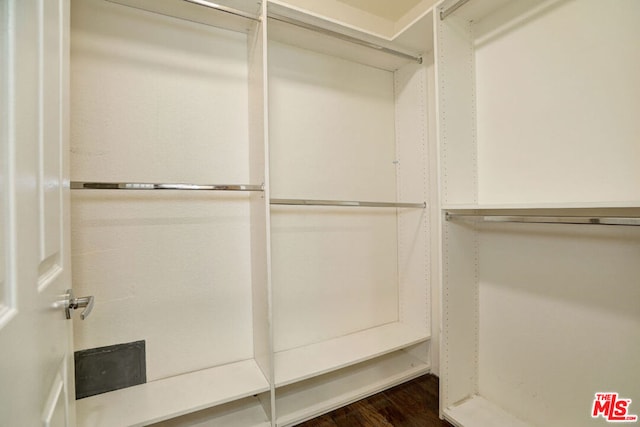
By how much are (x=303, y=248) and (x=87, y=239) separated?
118cm

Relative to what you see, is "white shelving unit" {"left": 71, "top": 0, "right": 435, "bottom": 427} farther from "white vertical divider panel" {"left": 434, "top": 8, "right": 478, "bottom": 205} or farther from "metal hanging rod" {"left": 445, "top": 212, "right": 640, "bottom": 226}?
"metal hanging rod" {"left": 445, "top": 212, "right": 640, "bottom": 226}

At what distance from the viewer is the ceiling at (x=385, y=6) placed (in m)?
2.05

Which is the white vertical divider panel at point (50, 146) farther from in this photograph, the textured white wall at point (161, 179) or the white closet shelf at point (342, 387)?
the white closet shelf at point (342, 387)

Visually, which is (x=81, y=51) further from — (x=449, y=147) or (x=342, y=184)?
(x=449, y=147)

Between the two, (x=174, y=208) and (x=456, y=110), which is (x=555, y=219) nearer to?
(x=456, y=110)

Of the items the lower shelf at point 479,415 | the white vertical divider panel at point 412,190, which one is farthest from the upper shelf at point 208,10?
the lower shelf at point 479,415

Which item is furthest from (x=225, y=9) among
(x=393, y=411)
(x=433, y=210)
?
(x=393, y=411)

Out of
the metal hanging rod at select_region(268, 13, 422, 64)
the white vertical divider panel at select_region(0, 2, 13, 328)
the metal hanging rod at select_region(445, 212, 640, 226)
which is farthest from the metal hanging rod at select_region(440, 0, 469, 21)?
the white vertical divider panel at select_region(0, 2, 13, 328)

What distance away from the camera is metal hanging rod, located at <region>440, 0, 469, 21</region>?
1529 mm

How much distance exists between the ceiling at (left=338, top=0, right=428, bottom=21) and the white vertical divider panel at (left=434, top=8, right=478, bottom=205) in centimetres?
59

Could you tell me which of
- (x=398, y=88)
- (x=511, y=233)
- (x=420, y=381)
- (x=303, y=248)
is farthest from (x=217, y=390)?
(x=398, y=88)

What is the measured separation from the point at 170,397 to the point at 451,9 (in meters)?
2.52

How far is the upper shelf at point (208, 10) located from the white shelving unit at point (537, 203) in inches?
42.6

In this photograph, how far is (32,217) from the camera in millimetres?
519
